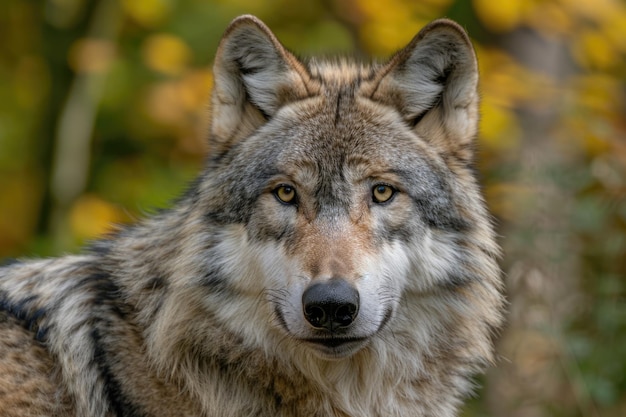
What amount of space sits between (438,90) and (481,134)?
12.8 ft

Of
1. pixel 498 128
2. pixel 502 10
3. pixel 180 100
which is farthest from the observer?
pixel 180 100

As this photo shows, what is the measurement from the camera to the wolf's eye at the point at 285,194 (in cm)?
411

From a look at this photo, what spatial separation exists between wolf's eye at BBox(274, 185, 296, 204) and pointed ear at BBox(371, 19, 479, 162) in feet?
2.24

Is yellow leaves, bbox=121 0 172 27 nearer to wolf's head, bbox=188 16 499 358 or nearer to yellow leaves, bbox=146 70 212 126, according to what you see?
yellow leaves, bbox=146 70 212 126

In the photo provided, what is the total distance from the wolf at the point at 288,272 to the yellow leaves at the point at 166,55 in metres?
5.85

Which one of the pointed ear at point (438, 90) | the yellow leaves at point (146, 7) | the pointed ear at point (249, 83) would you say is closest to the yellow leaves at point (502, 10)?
the yellow leaves at point (146, 7)

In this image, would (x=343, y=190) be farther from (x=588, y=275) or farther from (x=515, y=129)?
(x=515, y=129)

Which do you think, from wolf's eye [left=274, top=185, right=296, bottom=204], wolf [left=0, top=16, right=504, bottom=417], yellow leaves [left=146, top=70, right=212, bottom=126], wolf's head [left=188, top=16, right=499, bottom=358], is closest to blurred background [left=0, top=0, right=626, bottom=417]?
yellow leaves [left=146, top=70, right=212, bottom=126]

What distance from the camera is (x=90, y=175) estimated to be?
35.2 feet

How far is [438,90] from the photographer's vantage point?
4.48 metres

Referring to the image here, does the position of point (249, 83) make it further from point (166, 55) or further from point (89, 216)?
point (166, 55)

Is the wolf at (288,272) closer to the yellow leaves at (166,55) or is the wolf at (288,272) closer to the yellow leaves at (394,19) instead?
the yellow leaves at (394,19)

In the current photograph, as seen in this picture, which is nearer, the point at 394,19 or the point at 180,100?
the point at 394,19

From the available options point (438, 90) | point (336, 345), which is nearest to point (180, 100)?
point (438, 90)
